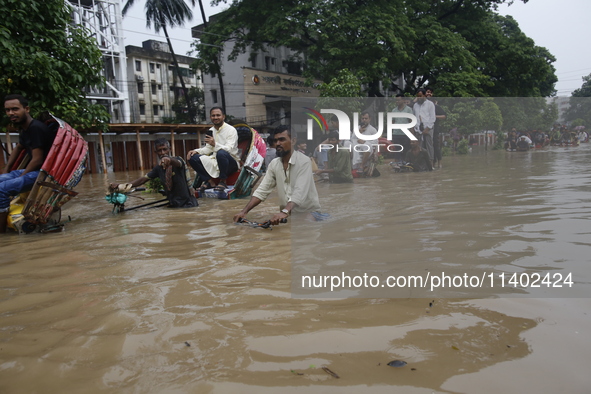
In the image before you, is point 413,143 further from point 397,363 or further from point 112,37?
point 112,37

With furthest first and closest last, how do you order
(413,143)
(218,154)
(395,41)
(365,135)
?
1. (395,41)
2. (413,143)
3. (365,135)
4. (218,154)

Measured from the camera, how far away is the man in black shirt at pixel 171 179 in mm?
5480

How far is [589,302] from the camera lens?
207 cm

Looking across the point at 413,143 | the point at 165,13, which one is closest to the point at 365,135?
the point at 413,143

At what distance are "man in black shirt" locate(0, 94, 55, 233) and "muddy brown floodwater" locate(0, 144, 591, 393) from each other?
726 millimetres

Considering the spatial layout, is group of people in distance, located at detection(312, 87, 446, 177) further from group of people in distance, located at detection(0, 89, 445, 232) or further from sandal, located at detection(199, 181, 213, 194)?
sandal, located at detection(199, 181, 213, 194)

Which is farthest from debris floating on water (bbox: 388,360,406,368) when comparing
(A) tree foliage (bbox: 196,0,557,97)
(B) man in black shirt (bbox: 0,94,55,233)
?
(A) tree foliage (bbox: 196,0,557,97)

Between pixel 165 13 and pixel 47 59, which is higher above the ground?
pixel 165 13

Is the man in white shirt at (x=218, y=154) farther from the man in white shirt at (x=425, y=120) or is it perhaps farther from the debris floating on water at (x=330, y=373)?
the debris floating on water at (x=330, y=373)

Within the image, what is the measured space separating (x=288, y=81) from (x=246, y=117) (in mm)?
4469

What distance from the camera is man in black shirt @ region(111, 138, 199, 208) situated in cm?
548

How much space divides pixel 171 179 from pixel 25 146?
65.9 inches

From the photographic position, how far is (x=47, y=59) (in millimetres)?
5707

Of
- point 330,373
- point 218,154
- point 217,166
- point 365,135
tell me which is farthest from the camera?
point 365,135
